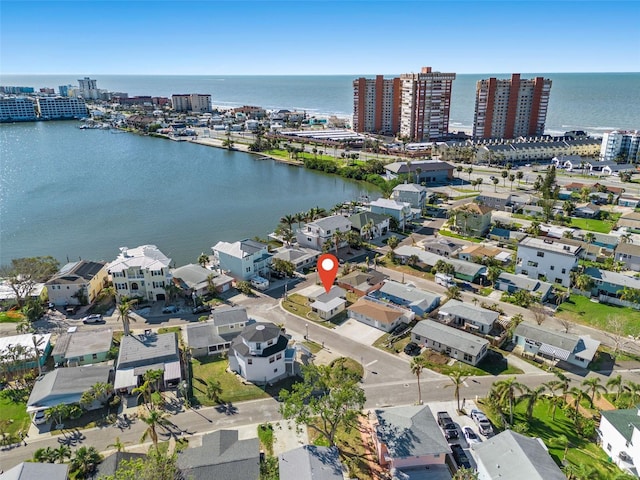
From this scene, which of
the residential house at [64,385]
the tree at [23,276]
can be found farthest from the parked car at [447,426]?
the tree at [23,276]

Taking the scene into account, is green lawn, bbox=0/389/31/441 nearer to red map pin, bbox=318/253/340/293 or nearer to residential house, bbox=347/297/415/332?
residential house, bbox=347/297/415/332

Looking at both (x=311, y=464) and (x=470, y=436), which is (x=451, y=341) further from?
(x=311, y=464)

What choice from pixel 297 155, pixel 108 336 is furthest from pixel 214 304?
pixel 297 155

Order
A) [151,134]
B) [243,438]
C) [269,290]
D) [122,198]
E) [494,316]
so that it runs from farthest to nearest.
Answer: [151,134] < [122,198] < [269,290] < [494,316] < [243,438]

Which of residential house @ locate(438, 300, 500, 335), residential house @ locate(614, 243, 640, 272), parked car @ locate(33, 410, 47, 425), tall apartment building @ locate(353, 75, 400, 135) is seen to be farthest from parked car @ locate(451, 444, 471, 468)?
tall apartment building @ locate(353, 75, 400, 135)

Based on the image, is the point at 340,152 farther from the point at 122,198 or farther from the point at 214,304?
the point at 214,304

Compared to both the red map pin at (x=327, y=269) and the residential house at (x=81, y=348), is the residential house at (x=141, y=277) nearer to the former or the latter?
the residential house at (x=81, y=348)

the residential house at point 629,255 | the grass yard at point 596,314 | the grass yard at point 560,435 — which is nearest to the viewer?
the grass yard at point 560,435
